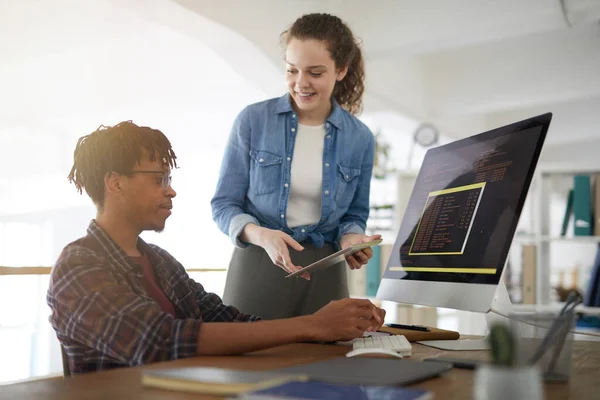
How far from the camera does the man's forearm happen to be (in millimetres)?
1106

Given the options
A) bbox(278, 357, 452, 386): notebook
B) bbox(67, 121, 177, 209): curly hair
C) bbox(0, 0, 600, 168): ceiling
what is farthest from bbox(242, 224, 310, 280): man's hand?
bbox(0, 0, 600, 168): ceiling

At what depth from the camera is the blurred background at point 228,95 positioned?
4.21 m

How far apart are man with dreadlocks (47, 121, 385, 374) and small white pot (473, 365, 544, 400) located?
0.60 m

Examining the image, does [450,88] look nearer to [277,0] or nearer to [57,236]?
[277,0]

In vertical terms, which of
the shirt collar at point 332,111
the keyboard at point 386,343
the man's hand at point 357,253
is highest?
the shirt collar at point 332,111

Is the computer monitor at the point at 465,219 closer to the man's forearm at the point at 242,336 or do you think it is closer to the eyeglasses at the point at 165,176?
the man's forearm at the point at 242,336

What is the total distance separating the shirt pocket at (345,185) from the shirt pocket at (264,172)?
0.16 metres

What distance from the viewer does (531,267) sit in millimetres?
4355

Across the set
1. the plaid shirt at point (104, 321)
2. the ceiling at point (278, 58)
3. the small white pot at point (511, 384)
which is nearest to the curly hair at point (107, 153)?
the plaid shirt at point (104, 321)

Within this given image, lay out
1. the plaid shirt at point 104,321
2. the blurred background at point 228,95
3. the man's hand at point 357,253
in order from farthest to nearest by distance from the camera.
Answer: the blurred background at point 228,95 → the man's hand at point 357,253 → the plaid shirt at point 104,321

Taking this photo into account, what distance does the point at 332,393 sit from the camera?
27.6 inches

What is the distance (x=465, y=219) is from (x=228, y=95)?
6.61 metres

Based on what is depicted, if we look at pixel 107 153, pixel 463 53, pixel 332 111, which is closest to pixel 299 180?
pixel 332 111

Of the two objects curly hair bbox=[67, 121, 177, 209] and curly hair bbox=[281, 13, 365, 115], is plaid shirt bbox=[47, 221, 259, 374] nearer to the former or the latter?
curly hair bbox=[67, 121, 177, 209]
